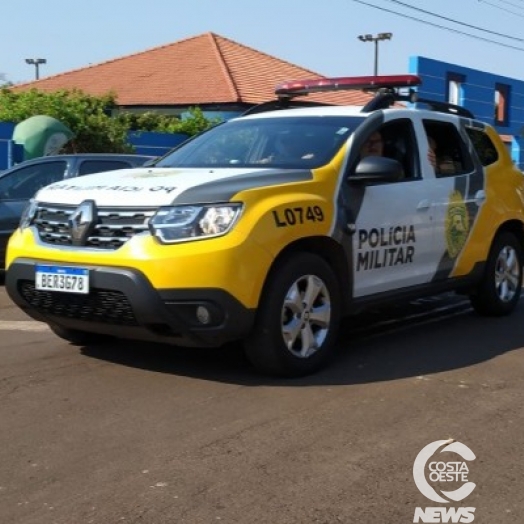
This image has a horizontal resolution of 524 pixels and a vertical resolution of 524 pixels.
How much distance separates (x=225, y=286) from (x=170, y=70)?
29.8 meters

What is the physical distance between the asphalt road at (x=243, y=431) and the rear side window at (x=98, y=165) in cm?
382

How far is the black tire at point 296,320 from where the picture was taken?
5270mm

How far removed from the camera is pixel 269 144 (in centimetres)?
630

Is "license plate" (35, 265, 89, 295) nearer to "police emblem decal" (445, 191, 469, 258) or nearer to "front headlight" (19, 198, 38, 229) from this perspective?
"front headlight" (19, 198, 38, 229)

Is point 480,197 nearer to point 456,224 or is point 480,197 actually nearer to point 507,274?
point 456,224

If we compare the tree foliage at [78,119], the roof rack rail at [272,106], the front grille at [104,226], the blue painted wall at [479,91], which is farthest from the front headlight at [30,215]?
the blue painted wall at [479,91]

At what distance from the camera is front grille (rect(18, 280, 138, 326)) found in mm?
5188

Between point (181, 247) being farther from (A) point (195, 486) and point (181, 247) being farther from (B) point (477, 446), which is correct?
(B) point (477, 446)

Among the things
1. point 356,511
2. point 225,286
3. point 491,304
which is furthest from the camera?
point 491,304

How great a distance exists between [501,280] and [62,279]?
4155 mm

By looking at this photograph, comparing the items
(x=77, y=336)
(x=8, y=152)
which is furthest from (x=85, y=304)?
(x=8, y=152)

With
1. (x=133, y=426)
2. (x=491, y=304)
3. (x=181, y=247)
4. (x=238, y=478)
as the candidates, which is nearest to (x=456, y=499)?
(x=238, y=478)

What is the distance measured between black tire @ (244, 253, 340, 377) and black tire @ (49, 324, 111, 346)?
1.51 metres

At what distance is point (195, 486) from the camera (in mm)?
3842
